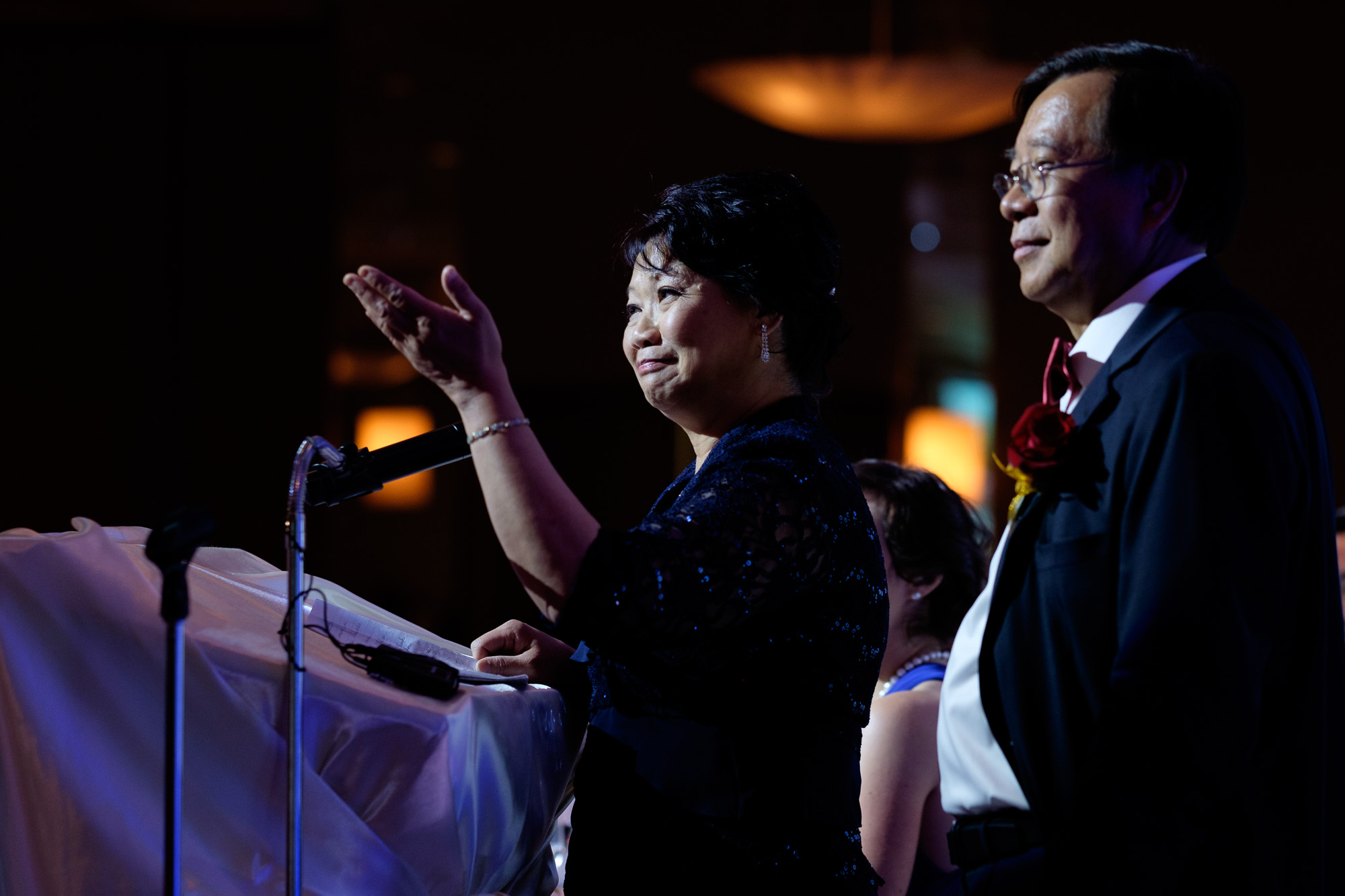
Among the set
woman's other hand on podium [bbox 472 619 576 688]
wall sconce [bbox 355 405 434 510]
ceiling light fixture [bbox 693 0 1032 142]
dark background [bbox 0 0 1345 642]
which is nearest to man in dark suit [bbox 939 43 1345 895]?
woman's other hand on podium [bbox 472 619 576 688]

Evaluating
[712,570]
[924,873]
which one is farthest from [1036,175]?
[924,873]

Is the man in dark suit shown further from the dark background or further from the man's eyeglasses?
the dark background

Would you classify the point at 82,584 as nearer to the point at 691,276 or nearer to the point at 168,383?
the point at 691,276

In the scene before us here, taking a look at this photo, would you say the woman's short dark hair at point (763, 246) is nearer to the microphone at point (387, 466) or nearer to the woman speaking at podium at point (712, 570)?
the woman speaking at podium at point (712, 570)

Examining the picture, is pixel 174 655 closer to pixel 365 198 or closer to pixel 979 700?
pixel 979 700

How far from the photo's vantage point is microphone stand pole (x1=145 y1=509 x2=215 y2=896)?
3.37 feet

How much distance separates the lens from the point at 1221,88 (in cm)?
133

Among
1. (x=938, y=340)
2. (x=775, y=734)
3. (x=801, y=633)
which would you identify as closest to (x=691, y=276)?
(x=801, y=633)

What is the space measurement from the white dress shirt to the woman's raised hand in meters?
0.62

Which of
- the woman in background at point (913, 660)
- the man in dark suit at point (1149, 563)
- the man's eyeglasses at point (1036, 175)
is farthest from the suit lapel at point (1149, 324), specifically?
the woman in background at point (913, 660)

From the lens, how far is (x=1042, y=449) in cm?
124

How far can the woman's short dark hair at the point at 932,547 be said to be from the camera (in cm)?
217

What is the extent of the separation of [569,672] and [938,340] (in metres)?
4.81

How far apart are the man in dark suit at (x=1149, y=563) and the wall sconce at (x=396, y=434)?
4975 millimetres
